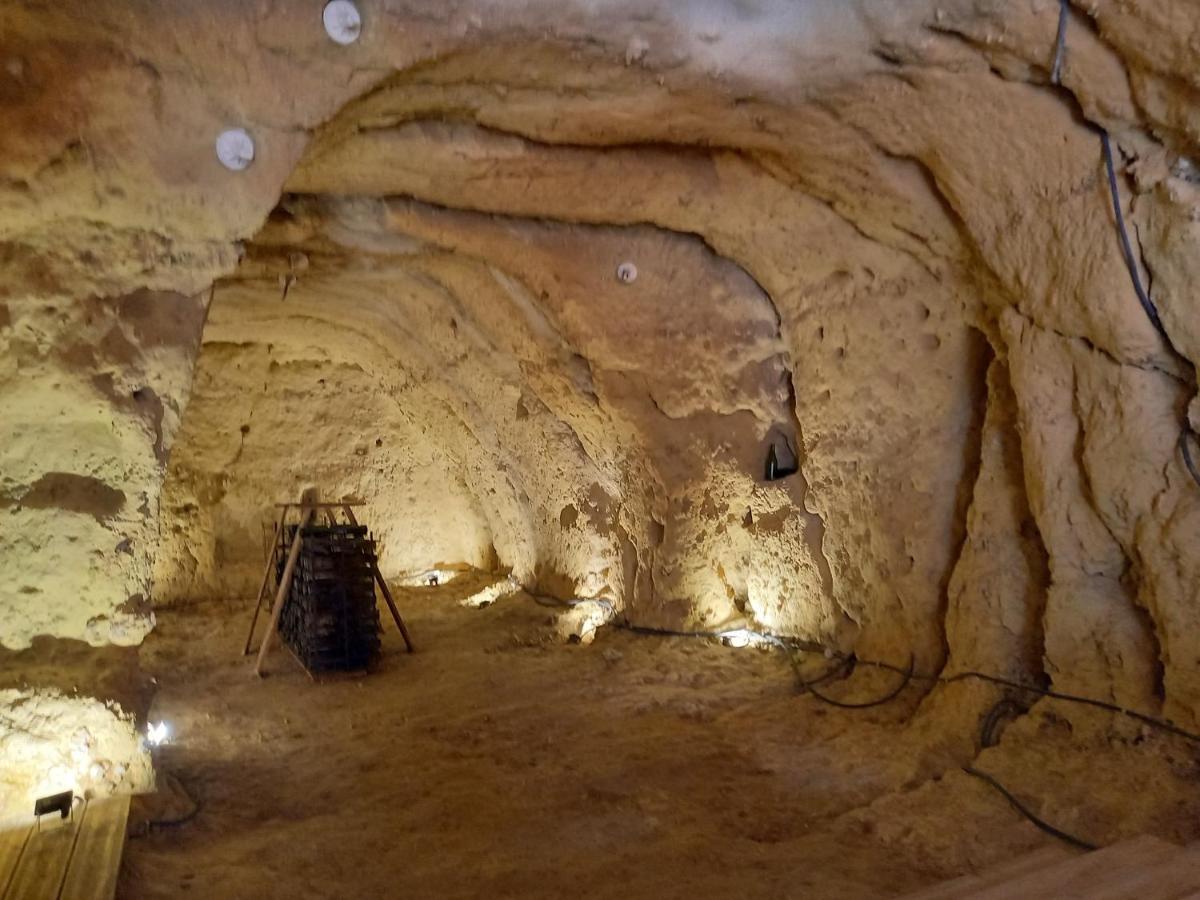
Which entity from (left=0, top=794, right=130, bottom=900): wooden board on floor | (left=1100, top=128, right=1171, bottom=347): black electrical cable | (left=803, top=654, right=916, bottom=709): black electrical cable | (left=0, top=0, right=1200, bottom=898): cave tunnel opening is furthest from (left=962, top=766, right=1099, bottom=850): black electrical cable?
(left=0, top=794, right=130, bottom=900): wooden board on floor

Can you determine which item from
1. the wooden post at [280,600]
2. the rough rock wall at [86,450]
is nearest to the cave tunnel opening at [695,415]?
the rough rock wall at [86,450]

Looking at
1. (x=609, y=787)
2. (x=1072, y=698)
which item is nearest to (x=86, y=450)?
(x=609, y=787)

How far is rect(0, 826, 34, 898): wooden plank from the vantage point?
233 centimetres

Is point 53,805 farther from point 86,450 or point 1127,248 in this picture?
point 1127,248

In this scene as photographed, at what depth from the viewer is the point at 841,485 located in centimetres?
427

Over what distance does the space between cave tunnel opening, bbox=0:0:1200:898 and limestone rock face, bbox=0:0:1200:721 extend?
1 cm

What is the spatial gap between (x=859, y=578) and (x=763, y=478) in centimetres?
86

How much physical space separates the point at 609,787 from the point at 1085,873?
5.55 ft

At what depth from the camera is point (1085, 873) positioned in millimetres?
2088

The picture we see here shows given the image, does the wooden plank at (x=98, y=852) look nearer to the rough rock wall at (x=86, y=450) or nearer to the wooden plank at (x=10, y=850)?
the wooden plank at (x=10, y=850)

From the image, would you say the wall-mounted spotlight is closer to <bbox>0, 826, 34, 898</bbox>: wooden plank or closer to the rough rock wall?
the rough rock wall

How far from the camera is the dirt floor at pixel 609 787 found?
8.64 feet

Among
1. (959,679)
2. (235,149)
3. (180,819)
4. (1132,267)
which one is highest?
(235,149)

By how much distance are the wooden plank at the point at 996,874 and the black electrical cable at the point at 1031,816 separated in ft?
0.14
